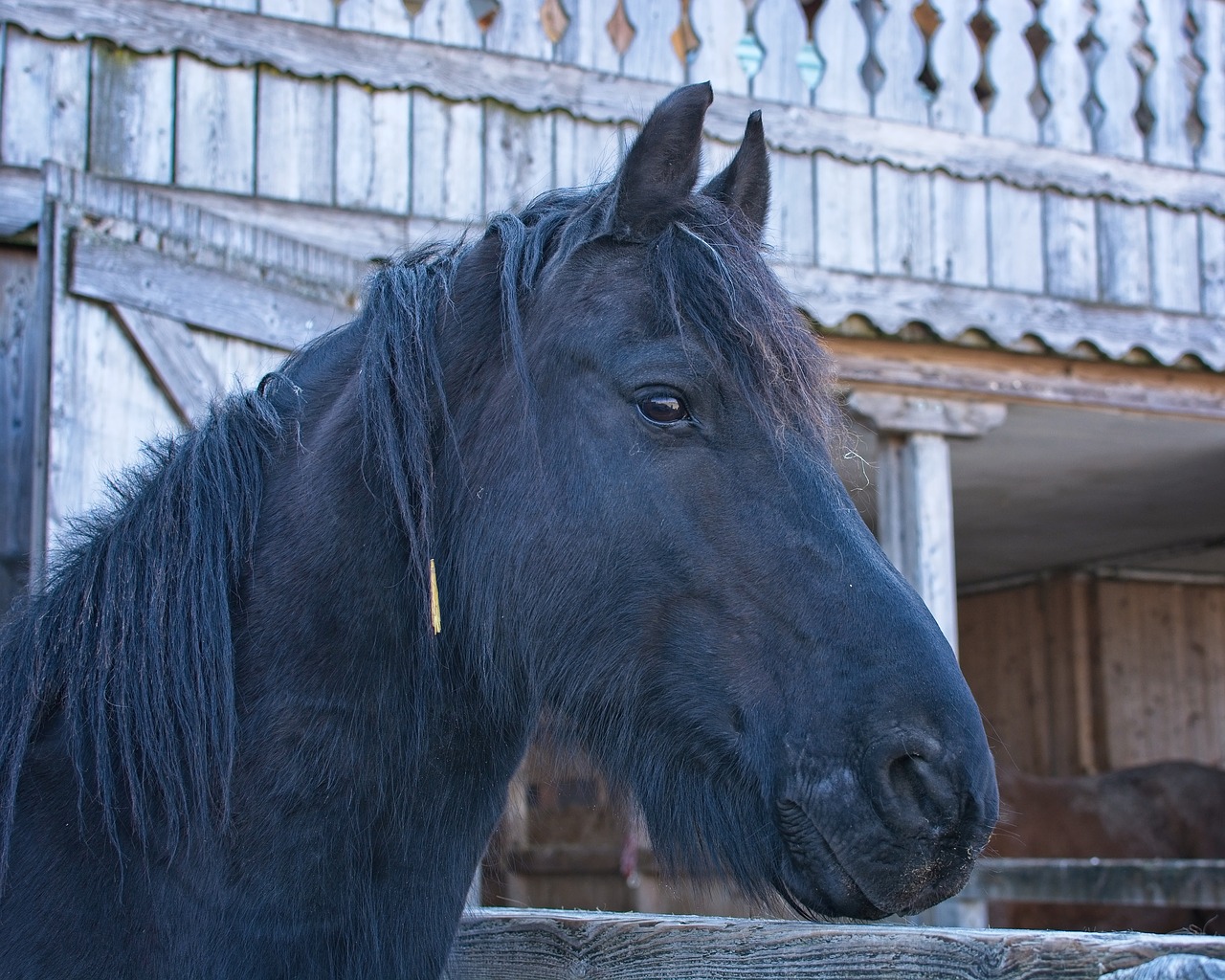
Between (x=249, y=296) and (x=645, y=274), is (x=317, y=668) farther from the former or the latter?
(x=249, y=296)

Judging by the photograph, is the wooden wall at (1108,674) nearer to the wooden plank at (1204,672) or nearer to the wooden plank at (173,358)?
the wooden plank at (1204,672)

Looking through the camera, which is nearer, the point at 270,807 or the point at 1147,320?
the point at 270,807

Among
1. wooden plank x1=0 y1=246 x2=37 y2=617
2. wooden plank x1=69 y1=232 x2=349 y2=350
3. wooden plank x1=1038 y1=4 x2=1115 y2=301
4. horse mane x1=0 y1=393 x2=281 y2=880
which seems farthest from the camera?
wooden plank x1=1038 y1=4 x2=1115 y2=301

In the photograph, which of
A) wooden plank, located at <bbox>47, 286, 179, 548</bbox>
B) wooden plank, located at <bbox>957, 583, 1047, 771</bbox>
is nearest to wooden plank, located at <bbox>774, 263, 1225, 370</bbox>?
wooden plank, located at <bbox>47, 286, 179, 548</bbox>

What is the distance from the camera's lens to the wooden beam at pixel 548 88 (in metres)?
4.61

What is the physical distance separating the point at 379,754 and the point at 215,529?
421 millimetres

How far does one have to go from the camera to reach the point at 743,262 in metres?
1.85

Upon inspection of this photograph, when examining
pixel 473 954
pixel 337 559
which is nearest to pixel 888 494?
pixel 473 954

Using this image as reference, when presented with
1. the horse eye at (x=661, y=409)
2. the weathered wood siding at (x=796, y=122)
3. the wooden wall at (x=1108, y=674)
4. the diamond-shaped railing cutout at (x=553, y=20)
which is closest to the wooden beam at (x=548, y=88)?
the weathered wood siding at (x=796, y=122)

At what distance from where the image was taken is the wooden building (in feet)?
13.0

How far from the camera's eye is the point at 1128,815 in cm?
797

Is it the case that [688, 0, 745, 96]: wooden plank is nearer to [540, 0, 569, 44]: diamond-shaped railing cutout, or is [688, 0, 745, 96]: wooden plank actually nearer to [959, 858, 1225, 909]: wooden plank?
[540, 0, 569, 44]: diamond-shaped railing cutout

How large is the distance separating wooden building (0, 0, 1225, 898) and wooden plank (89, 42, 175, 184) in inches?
0.4

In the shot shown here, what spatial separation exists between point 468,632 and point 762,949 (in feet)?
2.03
